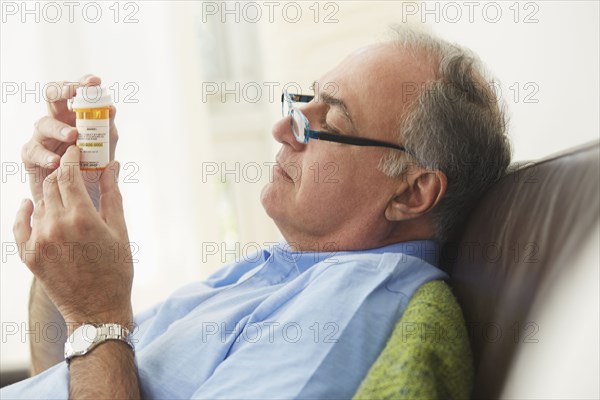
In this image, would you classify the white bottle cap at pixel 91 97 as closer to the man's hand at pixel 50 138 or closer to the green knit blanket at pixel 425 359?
the man's hand at pixel 50 138

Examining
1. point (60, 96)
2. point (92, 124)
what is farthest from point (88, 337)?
point (60, 96)

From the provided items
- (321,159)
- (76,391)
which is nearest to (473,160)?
(321,159)

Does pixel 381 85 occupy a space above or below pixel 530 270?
above

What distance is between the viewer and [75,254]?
1.20 metres

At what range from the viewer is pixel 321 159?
4.50 feet

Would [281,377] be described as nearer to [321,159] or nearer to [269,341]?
[269,341]

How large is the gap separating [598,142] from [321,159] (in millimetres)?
559

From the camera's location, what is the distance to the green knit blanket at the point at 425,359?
2.92 feet

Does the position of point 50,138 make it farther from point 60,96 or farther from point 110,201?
point 110,201

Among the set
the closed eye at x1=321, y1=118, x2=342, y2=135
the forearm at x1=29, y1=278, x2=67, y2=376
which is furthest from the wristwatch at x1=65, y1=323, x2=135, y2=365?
the closed eye at x1=321, y1=118, x2=342, y2=135

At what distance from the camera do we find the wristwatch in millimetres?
1181

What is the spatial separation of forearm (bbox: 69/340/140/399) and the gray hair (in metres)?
0.58

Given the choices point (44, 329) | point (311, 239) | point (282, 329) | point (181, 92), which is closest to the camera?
point (282, 329)

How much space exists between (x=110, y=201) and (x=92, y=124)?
145 millimetres
